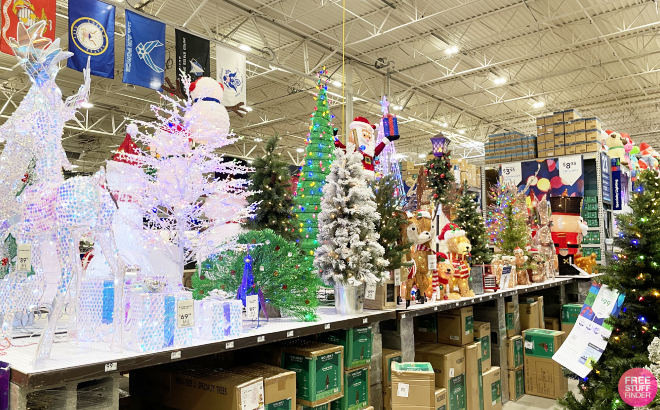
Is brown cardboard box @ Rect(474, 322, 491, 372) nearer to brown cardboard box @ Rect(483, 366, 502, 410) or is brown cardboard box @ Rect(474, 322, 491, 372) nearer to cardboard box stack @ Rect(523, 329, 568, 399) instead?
brown cardboard box @ Rect(483, 366, 502, 410)

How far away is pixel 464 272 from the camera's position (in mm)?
4352

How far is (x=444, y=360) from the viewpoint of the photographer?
12.7 ft

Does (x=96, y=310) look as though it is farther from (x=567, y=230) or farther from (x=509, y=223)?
(x=567, y=230)

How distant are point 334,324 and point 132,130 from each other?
5.76 feet

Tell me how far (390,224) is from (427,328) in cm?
151

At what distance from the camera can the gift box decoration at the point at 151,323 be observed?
6.98 ft

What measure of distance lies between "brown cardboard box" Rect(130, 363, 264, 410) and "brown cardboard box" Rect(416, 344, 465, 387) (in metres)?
1.83

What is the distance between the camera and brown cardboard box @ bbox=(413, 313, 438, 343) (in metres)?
4.43

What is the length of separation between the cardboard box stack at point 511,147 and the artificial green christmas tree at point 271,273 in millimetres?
6231

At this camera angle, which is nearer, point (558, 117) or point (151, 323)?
point (151, 323)

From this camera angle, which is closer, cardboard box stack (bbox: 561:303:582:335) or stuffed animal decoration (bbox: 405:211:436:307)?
stuffed animal decoration (bbox: 405:211:436:307)

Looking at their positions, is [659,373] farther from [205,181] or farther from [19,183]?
[19,183]

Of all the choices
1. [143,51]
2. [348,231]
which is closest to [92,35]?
[143,51]

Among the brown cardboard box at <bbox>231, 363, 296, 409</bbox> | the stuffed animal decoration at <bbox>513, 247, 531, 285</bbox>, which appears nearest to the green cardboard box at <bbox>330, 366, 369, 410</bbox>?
the brown cardboard box at <bbox>231, 363, 296, 409</bbox>
